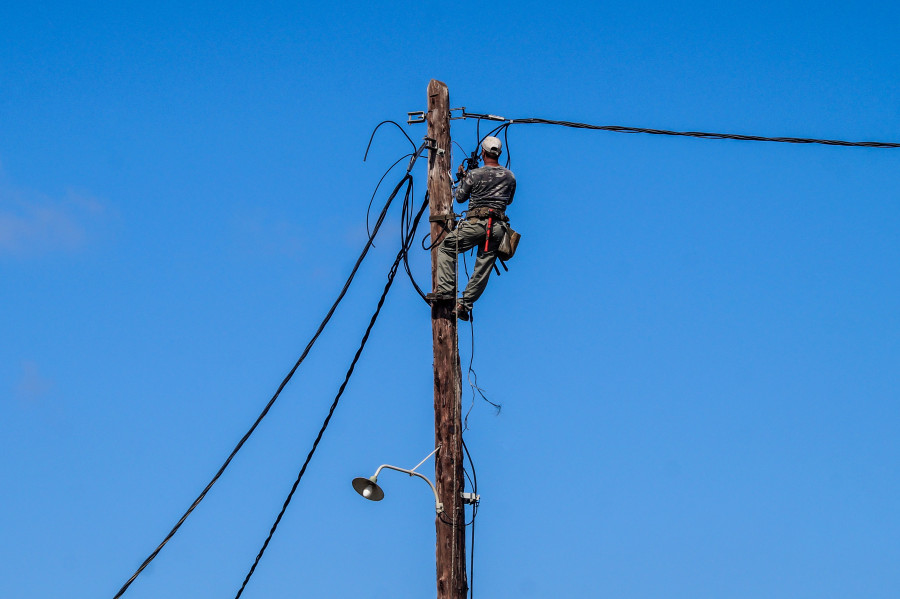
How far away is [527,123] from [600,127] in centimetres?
80

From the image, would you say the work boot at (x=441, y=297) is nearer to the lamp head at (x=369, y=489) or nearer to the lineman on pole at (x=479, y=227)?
the lineman on pole at (x=479, y=227)

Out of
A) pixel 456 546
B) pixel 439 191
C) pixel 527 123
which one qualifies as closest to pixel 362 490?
pixel 456 546

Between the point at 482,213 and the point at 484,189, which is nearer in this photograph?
the point at 482,213

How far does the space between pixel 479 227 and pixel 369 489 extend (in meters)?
3.07

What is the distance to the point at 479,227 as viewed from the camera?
12.5 meters

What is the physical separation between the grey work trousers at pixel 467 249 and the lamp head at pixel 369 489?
2108 mm

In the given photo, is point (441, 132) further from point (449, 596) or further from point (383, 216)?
point (449, 596)

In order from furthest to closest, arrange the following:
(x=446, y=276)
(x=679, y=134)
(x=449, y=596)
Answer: (x=679, y=134), (x=446, y=276), (x=449, y=596)

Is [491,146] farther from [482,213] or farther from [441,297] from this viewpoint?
[441,297]

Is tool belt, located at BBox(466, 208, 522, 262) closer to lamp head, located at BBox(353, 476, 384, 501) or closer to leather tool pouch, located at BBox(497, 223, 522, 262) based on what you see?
leather tool pouch, located at BBox(497, 223, 522, 262)

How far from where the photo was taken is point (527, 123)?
13.5m

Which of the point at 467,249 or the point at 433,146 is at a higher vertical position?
the point at 433,146

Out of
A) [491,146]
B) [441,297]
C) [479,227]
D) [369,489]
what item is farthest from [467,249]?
[369,489]

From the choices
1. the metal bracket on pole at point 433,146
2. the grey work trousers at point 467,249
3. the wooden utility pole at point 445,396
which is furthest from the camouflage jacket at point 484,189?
the metal bracket on pole at point 433,146
